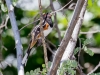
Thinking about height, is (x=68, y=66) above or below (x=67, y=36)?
below

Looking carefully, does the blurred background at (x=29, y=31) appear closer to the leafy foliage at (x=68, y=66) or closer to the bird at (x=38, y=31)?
the bird at (x=38, y=31)

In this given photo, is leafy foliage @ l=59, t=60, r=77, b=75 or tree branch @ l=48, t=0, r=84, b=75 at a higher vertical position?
tree branch @ l=48, t=0, r=84, b=75

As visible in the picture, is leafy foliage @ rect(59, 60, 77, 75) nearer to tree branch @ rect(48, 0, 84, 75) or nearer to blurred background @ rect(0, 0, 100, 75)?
tree branch @ rect(48, 0, 84, 75)

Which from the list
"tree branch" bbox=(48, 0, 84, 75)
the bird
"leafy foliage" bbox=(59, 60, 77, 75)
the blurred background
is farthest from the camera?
the blurred background

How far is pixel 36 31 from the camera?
2955 mm

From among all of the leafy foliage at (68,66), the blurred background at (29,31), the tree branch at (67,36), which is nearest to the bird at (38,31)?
the leafy foliage at (68,66)

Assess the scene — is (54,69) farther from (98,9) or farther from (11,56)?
(11,56)

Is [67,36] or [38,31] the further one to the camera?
[38,31]

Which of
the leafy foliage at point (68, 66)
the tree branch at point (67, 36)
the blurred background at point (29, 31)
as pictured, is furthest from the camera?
the blurred background at point (29, 31)

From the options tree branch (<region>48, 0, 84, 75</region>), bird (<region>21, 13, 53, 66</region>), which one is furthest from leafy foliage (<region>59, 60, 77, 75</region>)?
bird (<region>21, 13, 53, 66</region>)

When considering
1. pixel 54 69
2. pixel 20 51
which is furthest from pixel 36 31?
pixel 54 69

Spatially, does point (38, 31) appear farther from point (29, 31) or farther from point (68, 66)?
point (29, 31)

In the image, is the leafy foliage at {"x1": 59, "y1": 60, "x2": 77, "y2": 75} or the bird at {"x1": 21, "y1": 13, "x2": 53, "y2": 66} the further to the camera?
the bird at {"x1": 21, "y1": 13, "x2": 53, "y2": 66}

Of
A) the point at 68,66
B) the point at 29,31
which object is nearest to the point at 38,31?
the point at 68,66
